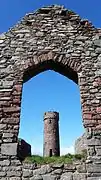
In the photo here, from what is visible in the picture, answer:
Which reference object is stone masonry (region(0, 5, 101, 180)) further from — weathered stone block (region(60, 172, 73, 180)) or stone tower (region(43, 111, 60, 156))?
stone tower (region(43, 111, 60, 156))

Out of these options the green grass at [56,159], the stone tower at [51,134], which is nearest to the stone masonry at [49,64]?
the green grass at [56,159]

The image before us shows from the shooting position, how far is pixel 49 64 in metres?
6.69

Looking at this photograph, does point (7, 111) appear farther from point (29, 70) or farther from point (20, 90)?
point (29, 70)

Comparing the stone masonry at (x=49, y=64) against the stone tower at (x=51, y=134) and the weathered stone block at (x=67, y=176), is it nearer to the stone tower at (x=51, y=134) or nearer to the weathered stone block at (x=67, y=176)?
the weathered stone block at (x=67, y=176)

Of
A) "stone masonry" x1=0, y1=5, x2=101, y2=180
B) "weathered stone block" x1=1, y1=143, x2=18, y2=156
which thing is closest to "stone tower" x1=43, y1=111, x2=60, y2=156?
"stone masonry" x1=0, y1=5, x2=101, y2=180

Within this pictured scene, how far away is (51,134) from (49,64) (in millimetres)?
13850

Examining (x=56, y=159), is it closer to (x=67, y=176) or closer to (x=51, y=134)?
(x=67, y=176)

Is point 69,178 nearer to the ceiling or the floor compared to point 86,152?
nearer to the floor

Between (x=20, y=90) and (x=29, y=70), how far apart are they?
0.66 m

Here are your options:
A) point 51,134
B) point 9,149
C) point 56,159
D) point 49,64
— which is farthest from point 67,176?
point 51,134

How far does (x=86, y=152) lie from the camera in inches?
215

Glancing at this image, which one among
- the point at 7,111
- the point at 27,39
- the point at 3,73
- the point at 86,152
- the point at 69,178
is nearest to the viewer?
the point at 69,178

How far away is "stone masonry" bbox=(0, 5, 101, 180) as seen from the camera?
17.3ft

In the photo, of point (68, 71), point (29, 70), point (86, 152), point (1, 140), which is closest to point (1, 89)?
point (29, 70)
